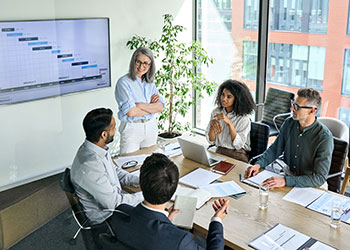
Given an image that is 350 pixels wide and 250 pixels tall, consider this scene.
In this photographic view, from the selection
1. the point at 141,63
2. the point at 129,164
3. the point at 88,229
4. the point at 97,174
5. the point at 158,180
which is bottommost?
the point at 88,229

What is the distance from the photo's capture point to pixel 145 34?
543 cm

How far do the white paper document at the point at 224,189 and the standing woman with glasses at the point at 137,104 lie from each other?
3.86ft

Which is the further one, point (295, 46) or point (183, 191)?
point (295, 46)

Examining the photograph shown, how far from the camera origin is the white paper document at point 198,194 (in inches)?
102

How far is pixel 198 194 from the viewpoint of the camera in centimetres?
264

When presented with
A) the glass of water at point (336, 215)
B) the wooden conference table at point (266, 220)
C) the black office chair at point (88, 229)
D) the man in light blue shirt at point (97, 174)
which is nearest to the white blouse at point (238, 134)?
the wooden conference table at point (266, 220)

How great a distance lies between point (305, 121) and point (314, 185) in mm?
496

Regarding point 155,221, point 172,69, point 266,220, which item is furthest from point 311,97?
point 172,69

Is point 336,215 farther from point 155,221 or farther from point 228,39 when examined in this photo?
point 228,39

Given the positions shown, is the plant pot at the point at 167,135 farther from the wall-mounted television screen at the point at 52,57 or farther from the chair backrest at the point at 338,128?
the chair backrest at the point at 338,128

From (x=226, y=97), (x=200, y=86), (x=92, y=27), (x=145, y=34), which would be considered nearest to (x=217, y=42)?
(x=200, y=86)

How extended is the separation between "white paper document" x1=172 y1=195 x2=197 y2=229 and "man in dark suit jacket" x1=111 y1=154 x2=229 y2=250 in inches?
11.2

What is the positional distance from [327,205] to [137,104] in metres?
1.98

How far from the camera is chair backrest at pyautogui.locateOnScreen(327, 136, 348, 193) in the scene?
3.12 metres
